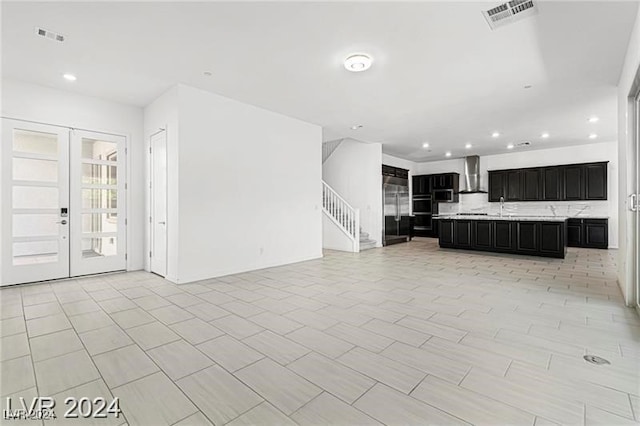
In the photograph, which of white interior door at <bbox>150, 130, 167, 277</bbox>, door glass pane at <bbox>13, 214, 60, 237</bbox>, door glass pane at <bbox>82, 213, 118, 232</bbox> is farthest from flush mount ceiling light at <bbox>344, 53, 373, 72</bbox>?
door glass pane at <bbox>13, 214, 60, 237</bbox>

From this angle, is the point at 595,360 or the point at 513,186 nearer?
the point at 595,360

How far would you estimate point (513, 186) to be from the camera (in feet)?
33.8

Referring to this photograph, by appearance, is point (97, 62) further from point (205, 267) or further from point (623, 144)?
point (623, 144)

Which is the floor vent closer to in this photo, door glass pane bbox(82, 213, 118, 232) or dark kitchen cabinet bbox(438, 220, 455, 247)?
dark kitchen cabinet bbox(438, 220, 455, 247)

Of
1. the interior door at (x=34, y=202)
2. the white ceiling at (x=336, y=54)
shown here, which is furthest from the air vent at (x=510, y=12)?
the interior door at (x=34, y=202)

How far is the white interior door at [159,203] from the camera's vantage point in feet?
17.1

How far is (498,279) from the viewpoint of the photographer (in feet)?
16.6

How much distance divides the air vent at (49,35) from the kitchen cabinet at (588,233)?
12.2m

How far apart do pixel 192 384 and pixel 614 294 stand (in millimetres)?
→ 5370

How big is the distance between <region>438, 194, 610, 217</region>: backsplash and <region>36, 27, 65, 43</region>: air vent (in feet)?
39.3

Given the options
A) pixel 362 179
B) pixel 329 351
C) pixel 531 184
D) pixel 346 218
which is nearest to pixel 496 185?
pixel 531 184

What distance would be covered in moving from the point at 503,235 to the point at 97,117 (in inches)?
359

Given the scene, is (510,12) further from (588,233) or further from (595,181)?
(588,233)

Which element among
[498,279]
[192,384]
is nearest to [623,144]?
[498,279]
